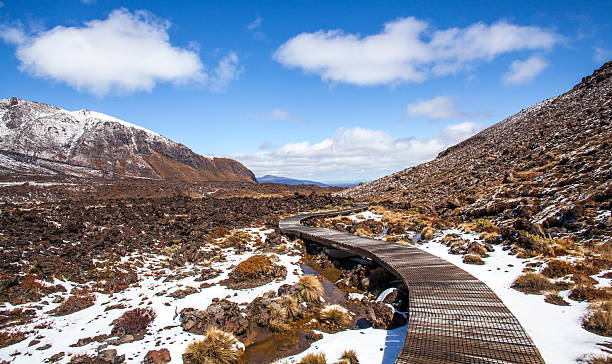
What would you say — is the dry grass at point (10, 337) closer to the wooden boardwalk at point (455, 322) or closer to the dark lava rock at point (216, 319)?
the dark lava rock at point (216, 319)

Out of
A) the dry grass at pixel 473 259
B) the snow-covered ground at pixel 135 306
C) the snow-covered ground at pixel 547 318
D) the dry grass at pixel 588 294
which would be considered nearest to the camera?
the snow-covered ground at pixel 547 318

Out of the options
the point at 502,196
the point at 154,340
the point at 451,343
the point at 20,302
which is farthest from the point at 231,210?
the point at 451,343

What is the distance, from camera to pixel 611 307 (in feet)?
23.4

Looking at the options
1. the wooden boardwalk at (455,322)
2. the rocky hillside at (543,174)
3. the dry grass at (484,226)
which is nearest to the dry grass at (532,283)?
the wooden boardwalk at (455,322)

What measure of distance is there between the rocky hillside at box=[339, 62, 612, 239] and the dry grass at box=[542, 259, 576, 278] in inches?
195

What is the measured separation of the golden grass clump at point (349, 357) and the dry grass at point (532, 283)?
22.0 ft

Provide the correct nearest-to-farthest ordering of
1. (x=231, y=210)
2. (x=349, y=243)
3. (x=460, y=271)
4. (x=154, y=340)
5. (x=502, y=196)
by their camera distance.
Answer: (x=154, y=340)
(x=460, y=271)
(x=349, y=243)
(x=502, y=196)
(x=231, y=210)

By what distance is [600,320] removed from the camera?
22.9 ft

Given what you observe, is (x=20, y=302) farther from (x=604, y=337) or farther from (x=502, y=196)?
(x=502, y=196)

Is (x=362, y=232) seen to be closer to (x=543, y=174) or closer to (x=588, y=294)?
(x=588, y=294)

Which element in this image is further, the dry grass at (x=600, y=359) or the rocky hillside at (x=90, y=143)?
the rocky hillside at (x=90, y=143)

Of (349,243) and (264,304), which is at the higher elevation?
(349,243)

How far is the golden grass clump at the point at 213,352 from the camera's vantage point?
8.27 m

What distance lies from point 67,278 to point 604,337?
2168 cm
